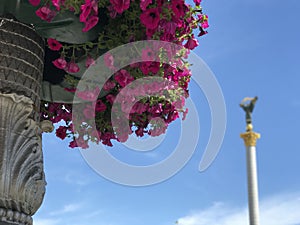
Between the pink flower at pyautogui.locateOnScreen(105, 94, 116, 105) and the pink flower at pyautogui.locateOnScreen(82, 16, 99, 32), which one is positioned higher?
the pink flower at pyautogui.locateOnScreen(105, 94, 116, 105)

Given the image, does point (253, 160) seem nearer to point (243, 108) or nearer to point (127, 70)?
point (243, 108)

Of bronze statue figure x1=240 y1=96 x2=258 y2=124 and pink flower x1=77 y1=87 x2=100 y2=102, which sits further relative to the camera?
bronze statue figure x1=240 y1=96 x2=258 y2=124

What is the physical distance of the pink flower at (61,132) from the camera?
380 centimetres

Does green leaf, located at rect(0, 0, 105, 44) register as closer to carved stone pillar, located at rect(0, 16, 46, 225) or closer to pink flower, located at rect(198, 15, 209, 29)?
carved stone pillar, located at rect(0, 16, 46, 225)

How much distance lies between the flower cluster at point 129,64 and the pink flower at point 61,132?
11 cm

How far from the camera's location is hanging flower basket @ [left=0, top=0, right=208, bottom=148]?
254 cm

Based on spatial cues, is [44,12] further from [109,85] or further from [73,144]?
[73,144]

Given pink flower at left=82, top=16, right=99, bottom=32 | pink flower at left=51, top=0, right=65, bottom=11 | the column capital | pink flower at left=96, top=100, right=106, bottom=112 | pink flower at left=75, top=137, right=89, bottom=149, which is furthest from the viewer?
the column capital

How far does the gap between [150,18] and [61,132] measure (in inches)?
60.8

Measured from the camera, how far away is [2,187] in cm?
235

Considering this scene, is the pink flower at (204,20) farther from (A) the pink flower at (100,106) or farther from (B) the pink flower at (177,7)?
(A) the pink flower at (100,106)

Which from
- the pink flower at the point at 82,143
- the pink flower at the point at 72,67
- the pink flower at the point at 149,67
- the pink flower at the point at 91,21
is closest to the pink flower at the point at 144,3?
the pink flower at the point at 91,21

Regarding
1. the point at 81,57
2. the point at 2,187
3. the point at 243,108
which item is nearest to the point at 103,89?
the point at 81,57

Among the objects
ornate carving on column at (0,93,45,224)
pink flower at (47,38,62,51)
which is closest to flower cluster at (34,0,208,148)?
pink flower at (47,38,62,51)
